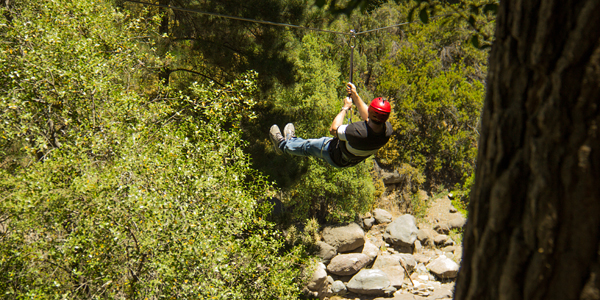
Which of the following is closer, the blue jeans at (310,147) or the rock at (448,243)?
the blue jeans at (310,147)

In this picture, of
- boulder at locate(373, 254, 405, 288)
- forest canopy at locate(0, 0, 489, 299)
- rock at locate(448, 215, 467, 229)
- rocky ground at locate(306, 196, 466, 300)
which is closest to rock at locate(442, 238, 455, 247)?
rocky ground at locate(306, 196, 466, 300)

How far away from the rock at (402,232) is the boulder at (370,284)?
2.35 m

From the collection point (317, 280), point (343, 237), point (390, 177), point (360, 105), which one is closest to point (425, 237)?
point (390, 177)

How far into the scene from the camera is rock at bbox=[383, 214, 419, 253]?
619 inches

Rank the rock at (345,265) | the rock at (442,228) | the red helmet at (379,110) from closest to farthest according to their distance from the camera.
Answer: the red helmet at (379,110)
the rock at (345,265)
the rock at (442,228)

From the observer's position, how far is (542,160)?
937 mm

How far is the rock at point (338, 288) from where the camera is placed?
535 inches

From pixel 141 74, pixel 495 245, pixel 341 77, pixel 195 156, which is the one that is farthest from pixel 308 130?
pixel 495 245

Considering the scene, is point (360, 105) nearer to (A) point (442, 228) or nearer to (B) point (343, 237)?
(B) point (343, 237)

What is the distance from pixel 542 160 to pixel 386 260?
1473 centimetres

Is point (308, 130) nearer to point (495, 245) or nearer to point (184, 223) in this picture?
point (184, 223)

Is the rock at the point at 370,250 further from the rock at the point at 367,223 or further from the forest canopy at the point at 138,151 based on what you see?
the forest canopy at the point at 138,151

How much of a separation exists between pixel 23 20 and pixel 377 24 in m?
13.5

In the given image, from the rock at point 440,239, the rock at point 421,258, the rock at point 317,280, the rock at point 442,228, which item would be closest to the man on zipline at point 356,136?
the rock at point 317,280
